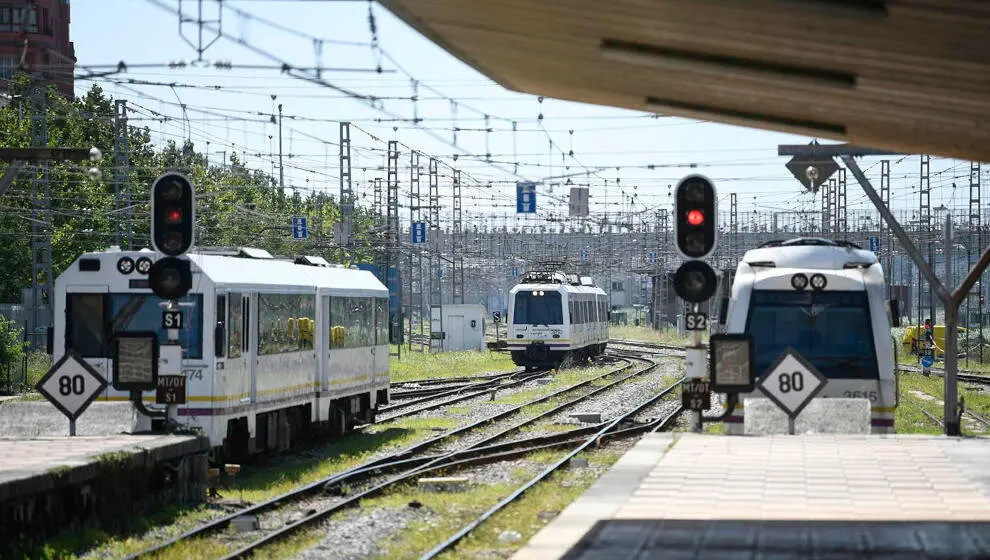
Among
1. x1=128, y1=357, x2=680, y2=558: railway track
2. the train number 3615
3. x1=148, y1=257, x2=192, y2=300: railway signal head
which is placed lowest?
x1=128, y1=357, x2=680, y2=558: railway track

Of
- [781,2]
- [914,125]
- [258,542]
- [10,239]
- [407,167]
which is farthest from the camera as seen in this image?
[407,167]

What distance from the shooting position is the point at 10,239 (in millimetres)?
54031

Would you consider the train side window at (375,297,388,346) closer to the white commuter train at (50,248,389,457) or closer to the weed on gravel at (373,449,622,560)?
the white commuter train at (50,248,389,457)

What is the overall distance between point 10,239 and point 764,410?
41.0 m

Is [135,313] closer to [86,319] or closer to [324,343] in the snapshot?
[86,319]

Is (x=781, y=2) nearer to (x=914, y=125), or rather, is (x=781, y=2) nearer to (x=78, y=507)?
(x=914, y=125)

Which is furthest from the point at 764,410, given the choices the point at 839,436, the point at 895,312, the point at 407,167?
the point at 407,167

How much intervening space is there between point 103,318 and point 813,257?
10.2m

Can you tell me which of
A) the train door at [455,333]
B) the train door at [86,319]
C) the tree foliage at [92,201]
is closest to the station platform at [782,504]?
the train door at [86,319]

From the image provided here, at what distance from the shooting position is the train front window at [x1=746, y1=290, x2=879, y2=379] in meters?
20.1

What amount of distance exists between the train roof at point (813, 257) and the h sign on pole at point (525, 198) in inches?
1470

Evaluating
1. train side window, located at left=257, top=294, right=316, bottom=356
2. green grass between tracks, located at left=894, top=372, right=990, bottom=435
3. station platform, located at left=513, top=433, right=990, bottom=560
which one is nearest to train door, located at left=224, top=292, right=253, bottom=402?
train side window, located at left=257, top=294, right=316, bottom=356

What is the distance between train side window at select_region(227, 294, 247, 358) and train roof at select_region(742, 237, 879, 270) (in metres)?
7.38

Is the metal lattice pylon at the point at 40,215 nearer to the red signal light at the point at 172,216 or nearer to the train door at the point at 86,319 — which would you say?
the train door at the point at 86,319
